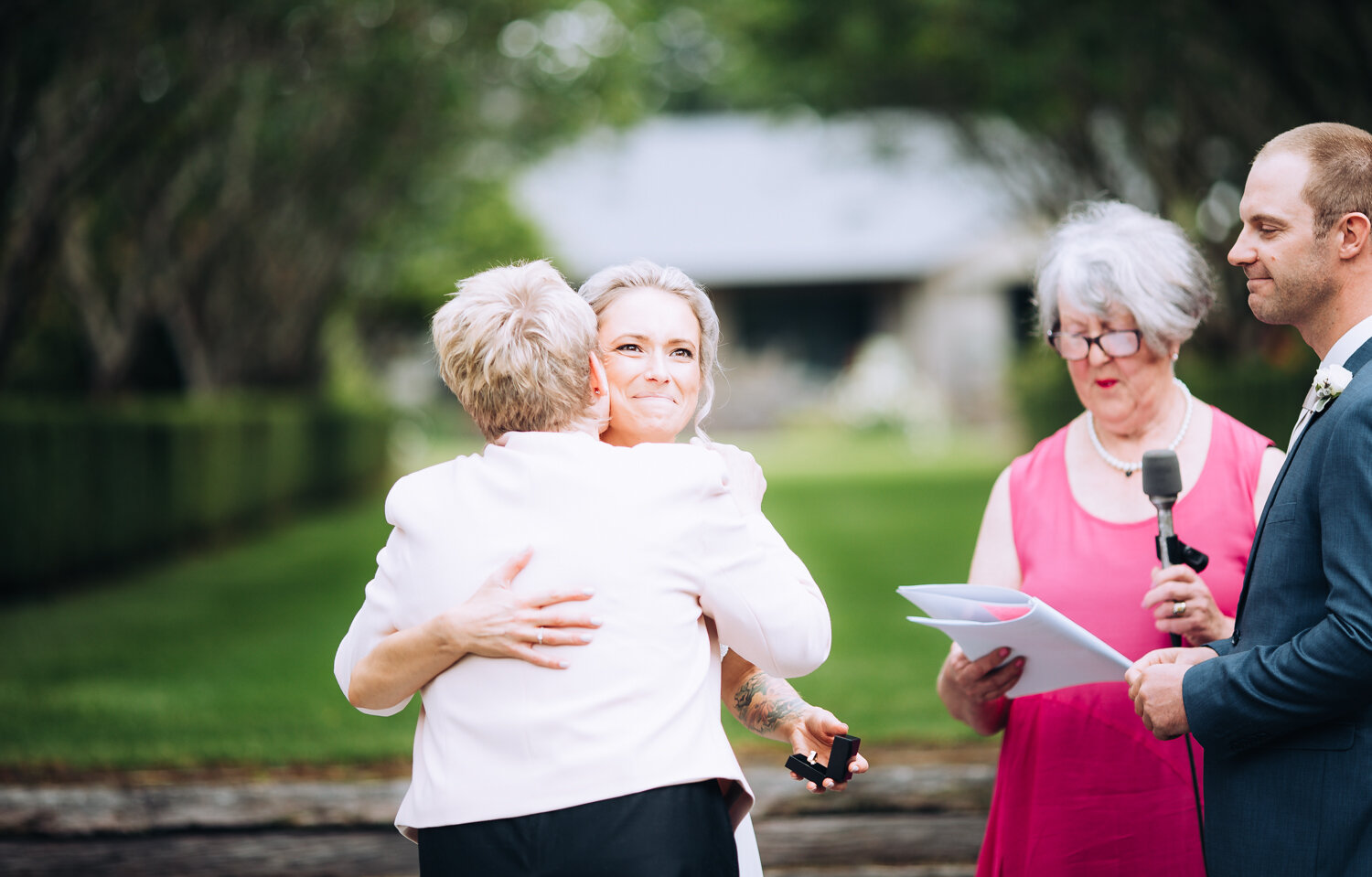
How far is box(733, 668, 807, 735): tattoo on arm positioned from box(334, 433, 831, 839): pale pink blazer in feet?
1.20

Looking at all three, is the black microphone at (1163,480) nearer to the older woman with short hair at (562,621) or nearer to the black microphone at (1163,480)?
the black microphone at (1163,480)

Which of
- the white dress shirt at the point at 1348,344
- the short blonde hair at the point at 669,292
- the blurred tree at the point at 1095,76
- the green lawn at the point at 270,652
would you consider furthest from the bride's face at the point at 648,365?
the blurred tree at the point at 1095,76

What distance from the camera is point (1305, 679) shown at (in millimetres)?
2205

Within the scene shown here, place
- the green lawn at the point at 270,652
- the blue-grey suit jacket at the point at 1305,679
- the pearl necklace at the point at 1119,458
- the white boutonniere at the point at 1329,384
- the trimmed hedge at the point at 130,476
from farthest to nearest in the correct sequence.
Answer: the trimmed hedge at the point at 130,476 < the green lawn at the point at 270,652 < the pearl necklace at the point at 1119,458 < the white boutonniere at the point at 1329,384 < the blue-grey suit jacket at the point at 1305,679

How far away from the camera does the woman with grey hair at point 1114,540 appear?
116 inches

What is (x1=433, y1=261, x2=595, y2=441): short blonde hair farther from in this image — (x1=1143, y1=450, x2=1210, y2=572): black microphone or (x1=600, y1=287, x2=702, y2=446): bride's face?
(x1=1143, y1=450, x2=1210, y2=572): black microphone

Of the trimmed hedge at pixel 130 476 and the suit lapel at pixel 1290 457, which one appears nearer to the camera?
the suit lapel at pixel 1290 457

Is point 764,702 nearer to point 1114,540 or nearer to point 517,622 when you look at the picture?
point 517,622

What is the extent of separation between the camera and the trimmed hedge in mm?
11172

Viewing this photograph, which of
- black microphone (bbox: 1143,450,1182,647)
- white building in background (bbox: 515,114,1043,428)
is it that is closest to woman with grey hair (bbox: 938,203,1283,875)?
black microphone (bbox: 1143,450,1182,647)

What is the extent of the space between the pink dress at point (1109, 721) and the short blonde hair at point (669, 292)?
909 mm

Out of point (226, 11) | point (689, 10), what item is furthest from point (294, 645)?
point (689, 10)

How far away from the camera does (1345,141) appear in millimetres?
2352

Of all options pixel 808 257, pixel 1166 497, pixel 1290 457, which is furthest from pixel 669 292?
pixel 808 257
